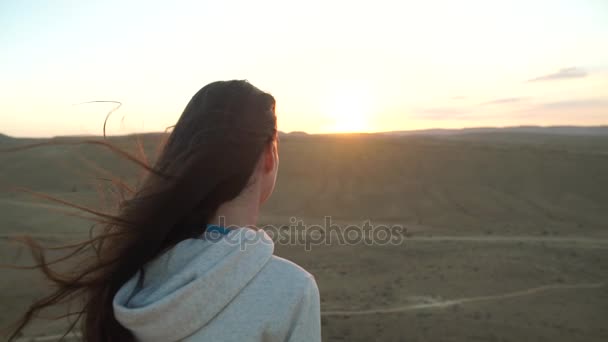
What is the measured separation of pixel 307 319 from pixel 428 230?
51.7 ft

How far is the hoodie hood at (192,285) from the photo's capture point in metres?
1.18

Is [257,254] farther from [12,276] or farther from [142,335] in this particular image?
[12,276]

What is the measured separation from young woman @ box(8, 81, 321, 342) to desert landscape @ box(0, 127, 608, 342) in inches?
Answer: 11.8

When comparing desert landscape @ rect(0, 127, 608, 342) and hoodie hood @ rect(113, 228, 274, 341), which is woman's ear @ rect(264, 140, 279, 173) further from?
desert landscape @ rect(0, 127, 608, 342)

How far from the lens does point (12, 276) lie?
9438mm

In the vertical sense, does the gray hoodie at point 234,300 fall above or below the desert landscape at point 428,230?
above

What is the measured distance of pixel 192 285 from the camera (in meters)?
1.18

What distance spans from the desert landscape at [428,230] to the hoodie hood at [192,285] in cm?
49

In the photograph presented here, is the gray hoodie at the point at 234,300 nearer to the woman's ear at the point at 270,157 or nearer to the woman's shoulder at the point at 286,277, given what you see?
the woman's shoulder at the point at 286,277
